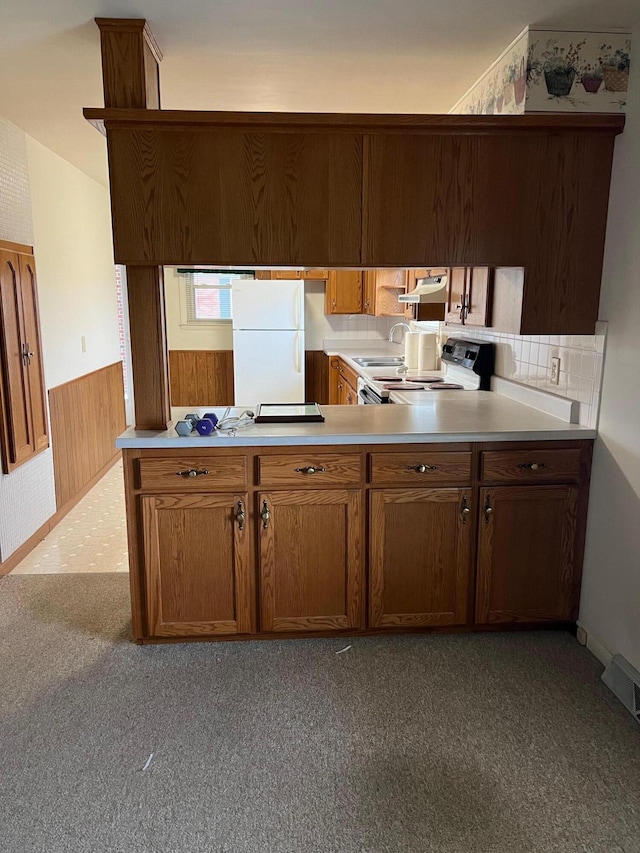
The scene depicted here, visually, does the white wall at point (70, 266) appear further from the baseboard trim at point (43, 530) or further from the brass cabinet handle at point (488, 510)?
the brass cabinet handle at point (488, 510)

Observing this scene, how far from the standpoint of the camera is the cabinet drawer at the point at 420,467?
2496 millimetres

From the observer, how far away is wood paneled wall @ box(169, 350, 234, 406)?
21.1 feet

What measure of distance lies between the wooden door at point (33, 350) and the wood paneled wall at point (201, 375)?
2570 mm

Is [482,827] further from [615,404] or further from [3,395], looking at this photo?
[3,395]

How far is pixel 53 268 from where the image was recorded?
13.6 ft

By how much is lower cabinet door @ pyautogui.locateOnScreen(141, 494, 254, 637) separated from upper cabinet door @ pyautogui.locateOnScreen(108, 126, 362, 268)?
98cm

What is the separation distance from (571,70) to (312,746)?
2.65 m

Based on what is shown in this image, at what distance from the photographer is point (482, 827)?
1.71m

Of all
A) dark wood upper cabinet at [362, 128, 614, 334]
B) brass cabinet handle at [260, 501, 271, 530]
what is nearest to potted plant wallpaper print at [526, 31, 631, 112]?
dark wood upper cabinet at [362, 128, 614, 334]

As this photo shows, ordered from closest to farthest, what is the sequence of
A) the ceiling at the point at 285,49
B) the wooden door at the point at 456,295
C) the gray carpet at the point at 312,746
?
the gray carpet at the point at 312,746 → the ceiling at the point at 285,49 → the wooden door at the point at 456,295

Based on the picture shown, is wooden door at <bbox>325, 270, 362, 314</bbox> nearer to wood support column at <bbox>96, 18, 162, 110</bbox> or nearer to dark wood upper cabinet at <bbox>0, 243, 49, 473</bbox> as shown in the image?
dark wood upper cabinet at <bbox>0, 243, 49, 473</bbox>

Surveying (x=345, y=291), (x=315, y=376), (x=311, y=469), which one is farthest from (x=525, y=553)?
(x=315, y=376)

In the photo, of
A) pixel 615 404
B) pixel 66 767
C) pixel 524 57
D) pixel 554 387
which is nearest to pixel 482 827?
pixel 66 767

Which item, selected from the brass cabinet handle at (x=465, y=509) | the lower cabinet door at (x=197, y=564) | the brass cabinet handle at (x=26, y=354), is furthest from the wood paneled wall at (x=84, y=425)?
the brass cabinet handle at (x=465, y=509)
